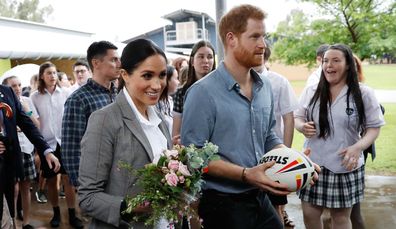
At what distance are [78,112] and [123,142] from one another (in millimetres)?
1696

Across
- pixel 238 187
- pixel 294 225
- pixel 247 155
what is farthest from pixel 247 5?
pixel 294 225

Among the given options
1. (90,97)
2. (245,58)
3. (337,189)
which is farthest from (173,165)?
(337,189)

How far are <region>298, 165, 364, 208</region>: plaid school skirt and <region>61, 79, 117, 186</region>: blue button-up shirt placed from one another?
1931 mm

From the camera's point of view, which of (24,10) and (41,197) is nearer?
(41,197)

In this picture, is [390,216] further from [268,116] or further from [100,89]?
[100,89]

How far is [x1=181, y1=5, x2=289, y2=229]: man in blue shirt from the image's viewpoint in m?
2.45

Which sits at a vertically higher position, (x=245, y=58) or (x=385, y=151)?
(x=245, y=58)

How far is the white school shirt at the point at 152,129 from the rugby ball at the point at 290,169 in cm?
66

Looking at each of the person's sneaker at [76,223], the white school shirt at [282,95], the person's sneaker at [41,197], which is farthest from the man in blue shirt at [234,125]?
the person's sneaker at [41,197]

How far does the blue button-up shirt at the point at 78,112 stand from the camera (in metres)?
3.57

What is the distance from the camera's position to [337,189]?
11.5 feet

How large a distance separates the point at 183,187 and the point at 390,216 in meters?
4.18

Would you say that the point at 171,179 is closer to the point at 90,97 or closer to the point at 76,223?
the point at 90,97

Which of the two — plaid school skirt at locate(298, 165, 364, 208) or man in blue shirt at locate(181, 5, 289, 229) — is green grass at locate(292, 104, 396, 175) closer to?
plaid school skirt at locate(298, 165, 364, 208)
